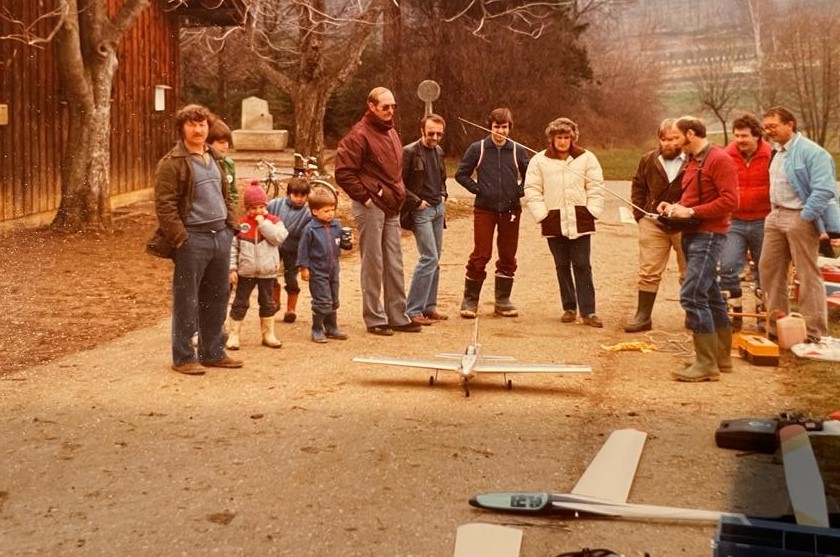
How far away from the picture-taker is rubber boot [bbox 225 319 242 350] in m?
8.79

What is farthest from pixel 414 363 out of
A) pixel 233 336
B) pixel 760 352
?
pixel 760 352

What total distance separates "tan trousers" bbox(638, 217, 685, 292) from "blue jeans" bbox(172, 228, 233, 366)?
3.70 metres

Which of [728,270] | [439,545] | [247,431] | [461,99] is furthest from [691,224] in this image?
[461,99]

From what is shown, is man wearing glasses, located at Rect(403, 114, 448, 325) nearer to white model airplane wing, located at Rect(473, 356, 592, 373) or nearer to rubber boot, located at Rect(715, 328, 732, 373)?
white model airplane wing, located at Rect(473, 356, 592, 373)

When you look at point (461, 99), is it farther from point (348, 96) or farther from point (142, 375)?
point (142, 375)

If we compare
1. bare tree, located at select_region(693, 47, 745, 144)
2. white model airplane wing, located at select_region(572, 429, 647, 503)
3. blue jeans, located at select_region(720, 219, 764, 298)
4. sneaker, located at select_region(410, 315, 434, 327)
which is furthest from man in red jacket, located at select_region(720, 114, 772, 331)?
bare tree, located at select_region(693, 47, 745, 144)

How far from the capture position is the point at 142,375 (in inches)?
311

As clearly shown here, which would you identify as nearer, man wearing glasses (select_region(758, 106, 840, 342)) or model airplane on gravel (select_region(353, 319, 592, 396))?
model airplane on gravel (select_region(353, 319, 592, 396))

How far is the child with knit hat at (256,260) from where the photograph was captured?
28.7 ft

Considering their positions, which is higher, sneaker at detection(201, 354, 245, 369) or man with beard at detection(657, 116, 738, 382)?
man with beard at detection(657, 116, 738, 382)

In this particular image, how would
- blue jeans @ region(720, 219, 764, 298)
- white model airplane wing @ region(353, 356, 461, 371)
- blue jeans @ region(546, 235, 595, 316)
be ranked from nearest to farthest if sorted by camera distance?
white model airplane wing @ region(353, 356, 461, 371), blue jeans @ region(720, 219, 764, 298), blue jeans @ region(546, 235, 595, 316)

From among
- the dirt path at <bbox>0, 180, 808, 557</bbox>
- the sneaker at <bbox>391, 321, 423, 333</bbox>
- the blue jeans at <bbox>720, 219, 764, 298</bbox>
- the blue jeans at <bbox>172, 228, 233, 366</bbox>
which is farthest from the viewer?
the sneaker at <bbox>391, 321, 423, 333</bbox>

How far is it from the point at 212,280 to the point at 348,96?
3383 cm

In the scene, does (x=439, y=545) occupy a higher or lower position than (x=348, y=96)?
lower
